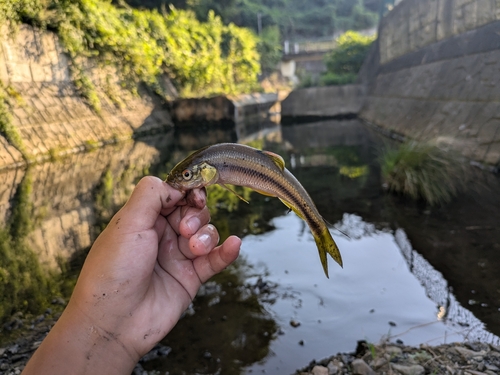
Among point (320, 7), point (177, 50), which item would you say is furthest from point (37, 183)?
point (320, 7)

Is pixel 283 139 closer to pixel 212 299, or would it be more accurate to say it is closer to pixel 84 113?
pixel 84 113

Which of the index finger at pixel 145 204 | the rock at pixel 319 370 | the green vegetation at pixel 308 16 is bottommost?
the rock at pixel 319 370

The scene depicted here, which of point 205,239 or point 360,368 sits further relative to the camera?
point 360,368

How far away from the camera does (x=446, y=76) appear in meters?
12.3

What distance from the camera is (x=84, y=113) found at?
17.2 m

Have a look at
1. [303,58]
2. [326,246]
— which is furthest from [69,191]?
[303,58]

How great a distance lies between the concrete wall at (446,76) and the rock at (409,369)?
21.6ft

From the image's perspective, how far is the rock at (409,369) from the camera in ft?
9.75

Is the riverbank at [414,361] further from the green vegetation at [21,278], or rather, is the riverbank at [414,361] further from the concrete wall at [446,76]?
the concrete wall at [446,76]

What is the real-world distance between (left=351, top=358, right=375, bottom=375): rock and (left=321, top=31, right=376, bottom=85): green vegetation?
26.9 m

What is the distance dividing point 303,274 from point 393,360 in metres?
1.77

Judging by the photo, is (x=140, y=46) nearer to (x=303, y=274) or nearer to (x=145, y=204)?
(x=303, y=274)

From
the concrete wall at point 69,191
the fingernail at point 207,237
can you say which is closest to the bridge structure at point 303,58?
the concrete wall at point 69,191

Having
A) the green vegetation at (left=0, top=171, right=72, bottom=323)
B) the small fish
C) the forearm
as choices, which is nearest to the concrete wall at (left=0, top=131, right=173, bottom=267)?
the green vegetation at (left=0, top=171, right=72, bottom=323)
